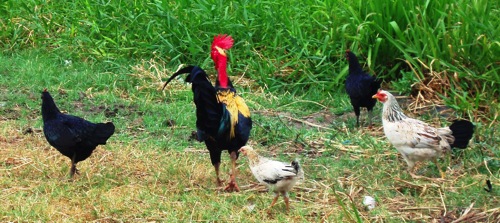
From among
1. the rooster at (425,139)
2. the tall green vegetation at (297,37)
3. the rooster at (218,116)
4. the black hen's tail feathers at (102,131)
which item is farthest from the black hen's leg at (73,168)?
the tall green vegetation at (297,37)

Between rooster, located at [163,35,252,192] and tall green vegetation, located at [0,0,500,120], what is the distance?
2.58 metres

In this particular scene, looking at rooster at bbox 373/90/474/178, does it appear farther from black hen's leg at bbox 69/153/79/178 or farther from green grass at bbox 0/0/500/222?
black hen's leg at bbox 69/153/79/178

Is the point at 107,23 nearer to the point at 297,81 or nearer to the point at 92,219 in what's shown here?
the point at 297,81

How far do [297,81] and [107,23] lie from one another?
9.28 feet

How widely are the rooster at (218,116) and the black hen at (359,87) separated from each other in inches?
78.5

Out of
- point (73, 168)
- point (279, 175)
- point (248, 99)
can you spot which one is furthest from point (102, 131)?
point (248, 99)

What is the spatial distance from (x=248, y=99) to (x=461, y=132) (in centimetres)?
311

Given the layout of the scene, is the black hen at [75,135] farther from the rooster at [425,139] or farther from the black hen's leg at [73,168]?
the rooster at [425,139]

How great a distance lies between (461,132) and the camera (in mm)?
6418

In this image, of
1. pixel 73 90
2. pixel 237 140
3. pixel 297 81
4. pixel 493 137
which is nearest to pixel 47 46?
pixel 73 90

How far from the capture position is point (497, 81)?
26.2 ft

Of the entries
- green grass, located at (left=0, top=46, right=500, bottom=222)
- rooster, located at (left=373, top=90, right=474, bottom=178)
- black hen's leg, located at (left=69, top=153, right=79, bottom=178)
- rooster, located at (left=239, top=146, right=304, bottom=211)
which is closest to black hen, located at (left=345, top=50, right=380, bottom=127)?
green grass, located at (left=0, top=46, right=500, bottom=222)

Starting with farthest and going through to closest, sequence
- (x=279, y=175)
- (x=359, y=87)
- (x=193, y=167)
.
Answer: (x=359, y=87) → (x=193, y=167) → (x=279, y=175)

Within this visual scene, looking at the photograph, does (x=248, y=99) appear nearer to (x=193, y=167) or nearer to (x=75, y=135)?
(x=193, y=167)
